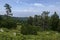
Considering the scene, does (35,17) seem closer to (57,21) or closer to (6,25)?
(57,21)

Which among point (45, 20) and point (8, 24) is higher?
point (45, 20)

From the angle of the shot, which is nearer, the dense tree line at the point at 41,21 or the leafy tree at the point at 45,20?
the dense tree line at the point at 41,21

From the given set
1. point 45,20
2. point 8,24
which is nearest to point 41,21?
point 45,20

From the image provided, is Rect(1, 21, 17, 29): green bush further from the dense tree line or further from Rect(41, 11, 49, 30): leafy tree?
Rect(41, 11, 49, 30): leafy tree

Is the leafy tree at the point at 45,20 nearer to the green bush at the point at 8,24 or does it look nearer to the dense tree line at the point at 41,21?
the dense tree line at the point at 41,21

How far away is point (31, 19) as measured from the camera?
68.7m

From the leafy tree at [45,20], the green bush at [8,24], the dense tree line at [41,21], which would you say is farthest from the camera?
the leafy tree at [45,20]

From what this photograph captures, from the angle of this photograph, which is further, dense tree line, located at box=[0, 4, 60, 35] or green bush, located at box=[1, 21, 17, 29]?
dense tree line, located at box=[0, 4, 60, 35]

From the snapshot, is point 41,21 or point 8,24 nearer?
point 8,24

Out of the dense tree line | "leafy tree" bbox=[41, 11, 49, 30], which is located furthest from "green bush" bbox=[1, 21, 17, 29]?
"leafy tree" bbox=[41, 11, 49, 30]

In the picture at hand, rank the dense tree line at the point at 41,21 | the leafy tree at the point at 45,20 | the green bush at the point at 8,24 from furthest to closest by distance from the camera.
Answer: the leafy tree at the point at 45,20 < the dense tree line at the point at 41,21 < the green bush at the point at 8,24

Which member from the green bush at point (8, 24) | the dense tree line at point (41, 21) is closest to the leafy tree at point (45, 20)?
the dense tree line at point (41, 21)

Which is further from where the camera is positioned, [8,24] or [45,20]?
[45,20]

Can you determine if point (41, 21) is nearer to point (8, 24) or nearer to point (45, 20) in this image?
point (45, 20)
